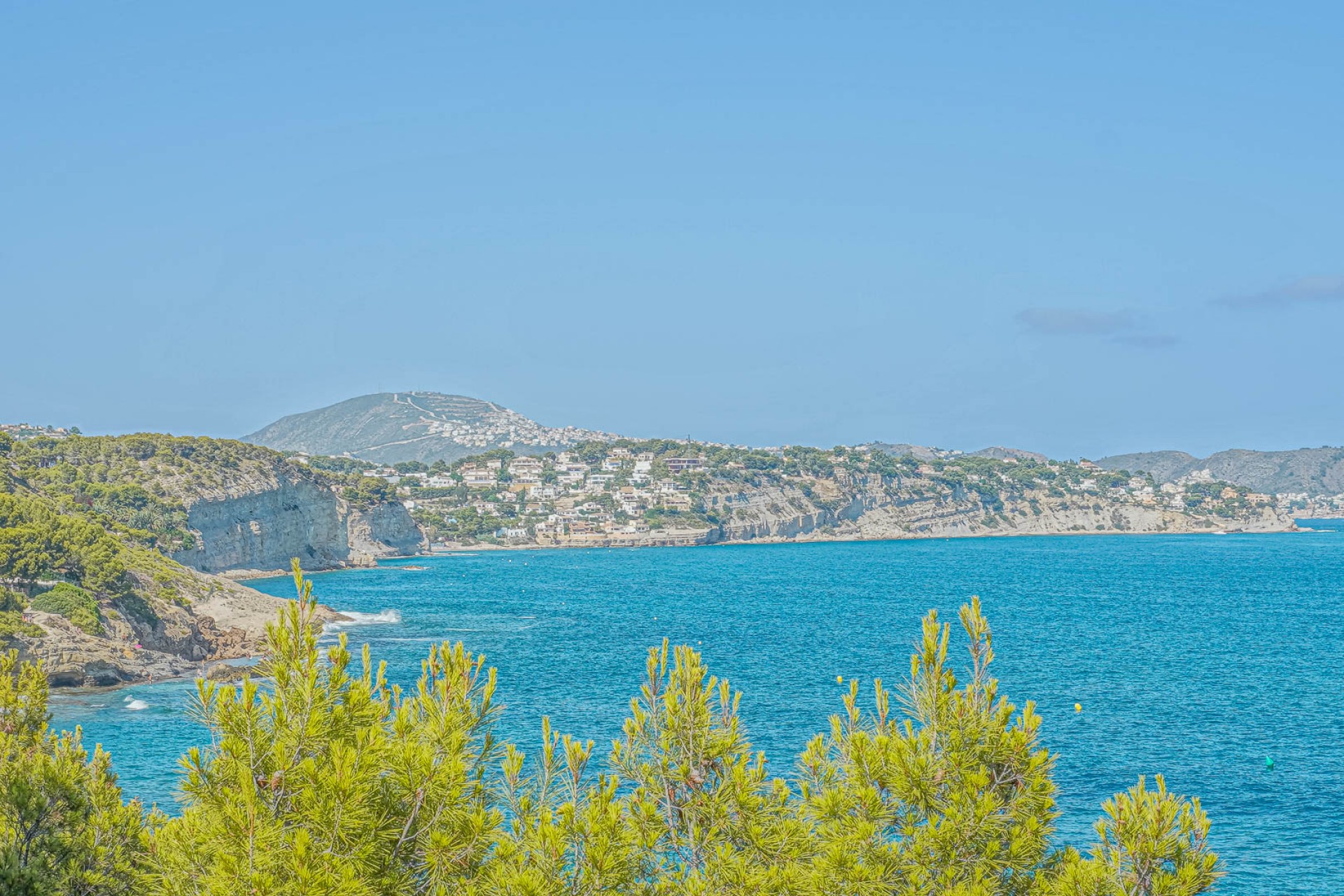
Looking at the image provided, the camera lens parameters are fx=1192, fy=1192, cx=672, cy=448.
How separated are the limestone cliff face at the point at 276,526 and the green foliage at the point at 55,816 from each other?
8477 cm

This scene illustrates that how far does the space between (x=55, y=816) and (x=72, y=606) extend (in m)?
40.5

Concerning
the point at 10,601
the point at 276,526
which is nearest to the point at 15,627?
the point at 10,601

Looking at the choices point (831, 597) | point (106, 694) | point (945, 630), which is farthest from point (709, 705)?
point (831, 597)

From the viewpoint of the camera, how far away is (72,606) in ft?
163

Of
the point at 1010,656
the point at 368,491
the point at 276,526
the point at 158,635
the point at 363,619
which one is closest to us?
the point at 158,635

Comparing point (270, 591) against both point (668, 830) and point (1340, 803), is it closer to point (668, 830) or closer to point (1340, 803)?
point (1340, 803)

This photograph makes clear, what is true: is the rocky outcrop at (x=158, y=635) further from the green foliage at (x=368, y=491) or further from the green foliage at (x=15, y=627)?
the green foliage at (x=368, y=491)

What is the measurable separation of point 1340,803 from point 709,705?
26382mm

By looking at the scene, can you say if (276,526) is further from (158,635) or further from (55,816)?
(55,816)

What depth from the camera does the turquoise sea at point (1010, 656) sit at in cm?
3378

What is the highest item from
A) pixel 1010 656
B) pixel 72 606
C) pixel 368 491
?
pixel 368 491

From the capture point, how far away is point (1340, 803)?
31.8 meters

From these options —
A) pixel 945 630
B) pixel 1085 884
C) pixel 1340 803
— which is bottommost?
pixel 1340 803

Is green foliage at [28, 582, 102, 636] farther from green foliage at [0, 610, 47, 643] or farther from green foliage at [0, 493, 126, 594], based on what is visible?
green foliage at [0, 610, 47, 643]
